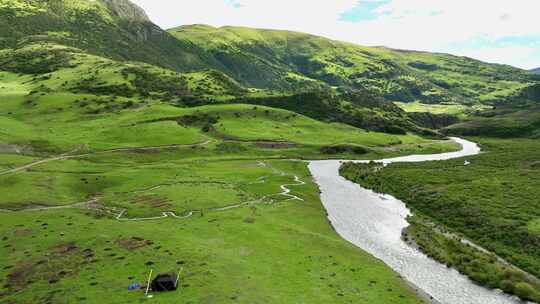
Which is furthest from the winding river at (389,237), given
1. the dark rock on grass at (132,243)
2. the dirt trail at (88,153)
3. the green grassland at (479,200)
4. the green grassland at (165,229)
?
the dirt trail at (88,153)

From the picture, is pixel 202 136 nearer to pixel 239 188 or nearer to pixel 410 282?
pixel 239 188

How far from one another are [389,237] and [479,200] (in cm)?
3387

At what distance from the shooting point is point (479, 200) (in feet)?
303

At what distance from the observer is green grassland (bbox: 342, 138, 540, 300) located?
6148cm

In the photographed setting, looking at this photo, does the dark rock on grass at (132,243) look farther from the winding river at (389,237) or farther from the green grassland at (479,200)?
the green grassland at (479,200)

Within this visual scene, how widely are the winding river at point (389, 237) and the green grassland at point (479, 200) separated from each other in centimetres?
271

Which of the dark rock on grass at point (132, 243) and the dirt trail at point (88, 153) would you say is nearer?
the dark rock on grass at point (132, 243)

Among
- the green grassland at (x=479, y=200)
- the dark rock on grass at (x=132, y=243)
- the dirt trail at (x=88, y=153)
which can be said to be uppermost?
the green grassland at (x=479, y=200)

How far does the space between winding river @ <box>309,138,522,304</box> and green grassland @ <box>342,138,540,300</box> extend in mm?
2713

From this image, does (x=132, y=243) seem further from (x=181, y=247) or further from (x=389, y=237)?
(x=389, y=237)

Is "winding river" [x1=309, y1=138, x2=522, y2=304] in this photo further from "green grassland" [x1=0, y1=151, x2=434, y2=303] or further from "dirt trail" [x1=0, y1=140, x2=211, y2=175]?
"dirt trail" [x1=0, y1=140, x2=211, y2=175]

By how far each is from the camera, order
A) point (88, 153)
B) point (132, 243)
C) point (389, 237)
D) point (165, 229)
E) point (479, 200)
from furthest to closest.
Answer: point (88, 153)
point (479, 200)
point (389, 237)
point (165, 229)
point (132, 243)

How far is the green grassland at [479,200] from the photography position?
61.5 m

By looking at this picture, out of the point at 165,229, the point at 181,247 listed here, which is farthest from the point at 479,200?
the point at 165,229
